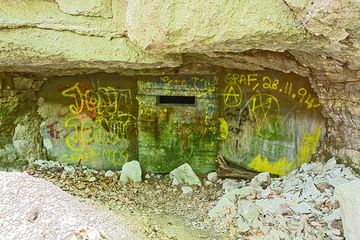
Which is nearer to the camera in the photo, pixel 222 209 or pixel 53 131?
pixel 222 209

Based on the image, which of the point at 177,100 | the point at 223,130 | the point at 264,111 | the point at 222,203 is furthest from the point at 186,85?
the point at 222,203

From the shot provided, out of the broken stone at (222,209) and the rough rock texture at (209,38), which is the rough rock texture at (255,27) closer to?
the rough rock texture at (209,38)

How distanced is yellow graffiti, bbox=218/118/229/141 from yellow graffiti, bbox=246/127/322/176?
579 mm

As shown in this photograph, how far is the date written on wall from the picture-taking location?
4.57 meters

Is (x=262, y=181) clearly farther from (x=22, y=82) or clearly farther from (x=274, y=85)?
(x=22, y=82)

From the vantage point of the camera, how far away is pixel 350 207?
2.38 m

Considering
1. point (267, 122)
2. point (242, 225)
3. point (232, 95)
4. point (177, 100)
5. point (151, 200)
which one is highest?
point (232, 95)

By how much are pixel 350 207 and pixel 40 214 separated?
230 cm

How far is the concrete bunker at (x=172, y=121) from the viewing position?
488 cm

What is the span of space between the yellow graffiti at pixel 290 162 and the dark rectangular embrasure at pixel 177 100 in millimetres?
1363

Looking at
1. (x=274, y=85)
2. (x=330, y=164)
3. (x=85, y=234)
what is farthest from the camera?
(x=274, y=85)

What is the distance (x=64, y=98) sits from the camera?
5.15m

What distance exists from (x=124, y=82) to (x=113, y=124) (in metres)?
0.71

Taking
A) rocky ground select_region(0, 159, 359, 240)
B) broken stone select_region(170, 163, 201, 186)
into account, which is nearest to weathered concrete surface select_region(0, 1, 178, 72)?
rocky ground select_region(0, 159, 359, 240)
